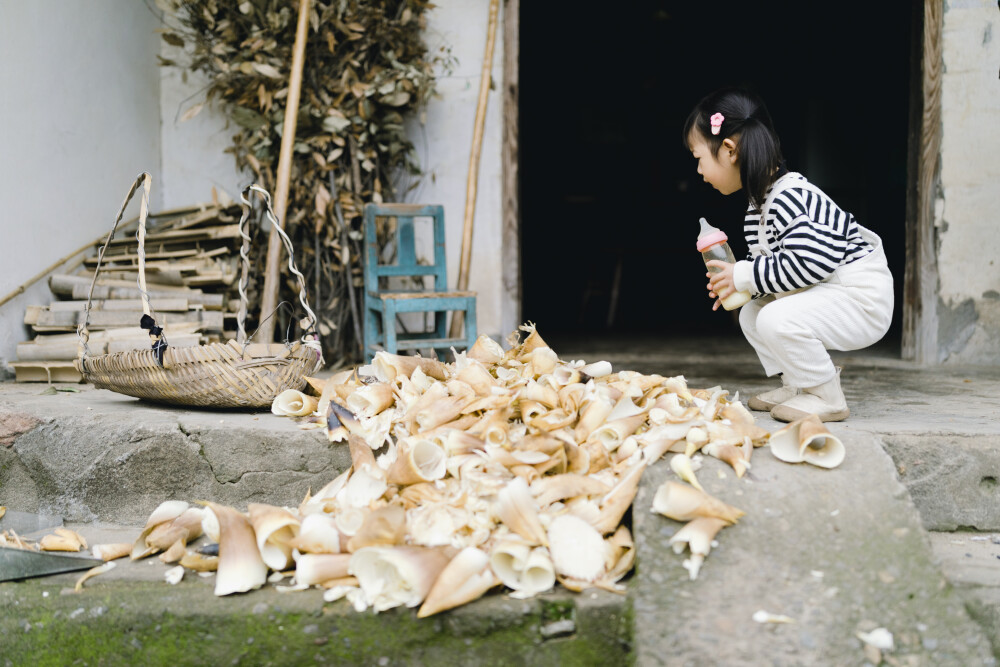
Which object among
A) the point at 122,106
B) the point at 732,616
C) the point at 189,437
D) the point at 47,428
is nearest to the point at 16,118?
the point at 122,106

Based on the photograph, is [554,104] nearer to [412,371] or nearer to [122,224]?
[122,224]

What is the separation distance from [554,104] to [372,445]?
26.8 feet

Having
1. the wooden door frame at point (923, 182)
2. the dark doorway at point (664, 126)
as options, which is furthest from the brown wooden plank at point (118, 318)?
the dark doorway at point (664, 126)

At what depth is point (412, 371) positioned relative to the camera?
7.43 feet

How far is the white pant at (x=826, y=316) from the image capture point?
2.10 meters

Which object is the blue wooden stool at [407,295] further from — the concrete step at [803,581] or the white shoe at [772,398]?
the concrete step at [803,581]

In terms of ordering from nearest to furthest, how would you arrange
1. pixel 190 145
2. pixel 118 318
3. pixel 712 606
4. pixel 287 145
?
pixel 712 606 → pixel 118 318 → pixel 287 145 → pixel 190 145

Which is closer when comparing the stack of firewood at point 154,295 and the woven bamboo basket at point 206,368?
the woven bamboo basket at point 206,368

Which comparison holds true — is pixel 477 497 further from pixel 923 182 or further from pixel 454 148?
pixel 923 182

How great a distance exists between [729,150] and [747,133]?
0.22 ft

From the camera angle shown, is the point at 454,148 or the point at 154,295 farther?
the point at 454,148

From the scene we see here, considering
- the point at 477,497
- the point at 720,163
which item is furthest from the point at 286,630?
the point at 720,163

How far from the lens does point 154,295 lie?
335 centimetres

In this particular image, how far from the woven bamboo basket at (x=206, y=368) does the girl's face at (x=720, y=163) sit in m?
1.21
